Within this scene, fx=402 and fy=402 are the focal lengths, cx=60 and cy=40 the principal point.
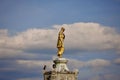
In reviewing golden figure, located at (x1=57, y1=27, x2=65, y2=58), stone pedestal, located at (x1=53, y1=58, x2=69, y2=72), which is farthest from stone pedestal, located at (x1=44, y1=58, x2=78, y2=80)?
golden figure, located at (x1=57, y1=27, x2=65, y2=58)

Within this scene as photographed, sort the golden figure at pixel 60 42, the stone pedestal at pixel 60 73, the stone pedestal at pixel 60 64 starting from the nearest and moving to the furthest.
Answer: the stone pedestal at pixel 60 73, the stone pedestal at pixel 60 64, the golden figure at pixel 60 42

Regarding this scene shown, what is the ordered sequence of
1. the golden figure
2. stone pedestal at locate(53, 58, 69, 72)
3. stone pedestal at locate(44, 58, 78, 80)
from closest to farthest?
1. stone pedestal at locate(44, 58, 78, 80)
2. stone pedestal at locate(53, 58, 69, 72)
3. the golden figure

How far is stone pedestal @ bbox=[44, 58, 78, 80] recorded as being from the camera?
57.2m

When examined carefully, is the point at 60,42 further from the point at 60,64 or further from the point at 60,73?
the point at 60,73

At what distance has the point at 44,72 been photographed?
5816cm

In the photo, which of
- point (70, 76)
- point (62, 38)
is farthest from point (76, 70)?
point (62, 38)

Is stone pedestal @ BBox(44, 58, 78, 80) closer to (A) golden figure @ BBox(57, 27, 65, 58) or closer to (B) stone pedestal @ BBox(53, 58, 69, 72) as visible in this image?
(B) stone pedestal @ BBox(53, 58, 69, 72)

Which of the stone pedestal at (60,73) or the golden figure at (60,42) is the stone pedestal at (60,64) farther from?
the golden figure at (60,42)

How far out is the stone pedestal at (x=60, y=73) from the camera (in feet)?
188

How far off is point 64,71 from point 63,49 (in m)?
3.67

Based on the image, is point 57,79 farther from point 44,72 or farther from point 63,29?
point 63,29

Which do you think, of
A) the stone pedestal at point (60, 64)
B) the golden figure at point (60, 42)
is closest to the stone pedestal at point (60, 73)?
the stone pedestal at point (60, 64)

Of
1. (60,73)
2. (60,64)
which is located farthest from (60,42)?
(60,73)

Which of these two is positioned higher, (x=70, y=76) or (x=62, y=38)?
(x=62, y=38)
